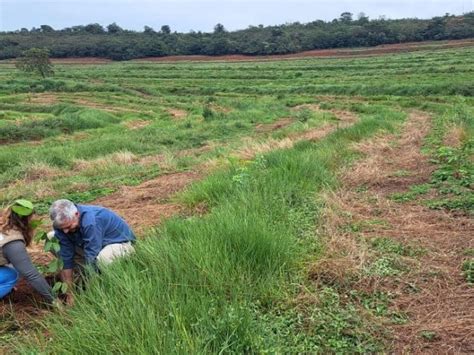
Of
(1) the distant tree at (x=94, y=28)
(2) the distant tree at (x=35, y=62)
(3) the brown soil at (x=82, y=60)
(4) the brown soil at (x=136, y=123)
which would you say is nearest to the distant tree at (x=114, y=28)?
(1) the distant tree at (x=94, y=28)

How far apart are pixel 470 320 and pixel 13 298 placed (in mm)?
4051

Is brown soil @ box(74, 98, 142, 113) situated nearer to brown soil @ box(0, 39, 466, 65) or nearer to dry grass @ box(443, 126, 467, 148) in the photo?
dry grass @ box(443, 126, 467, 148)

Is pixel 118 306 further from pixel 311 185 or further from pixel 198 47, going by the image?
pixel 198 47

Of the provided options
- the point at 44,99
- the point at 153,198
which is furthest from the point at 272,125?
the point at 44,99

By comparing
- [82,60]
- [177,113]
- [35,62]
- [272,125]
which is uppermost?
[82,60]

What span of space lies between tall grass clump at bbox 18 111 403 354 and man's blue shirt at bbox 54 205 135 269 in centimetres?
45

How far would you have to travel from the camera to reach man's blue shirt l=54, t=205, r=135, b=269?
443 cm

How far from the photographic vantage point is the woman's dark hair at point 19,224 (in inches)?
171

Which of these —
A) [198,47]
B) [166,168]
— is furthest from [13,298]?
[198,47]

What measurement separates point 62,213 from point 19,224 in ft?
1.51

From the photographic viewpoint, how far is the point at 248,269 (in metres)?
3.92

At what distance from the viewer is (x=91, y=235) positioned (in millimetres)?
4441

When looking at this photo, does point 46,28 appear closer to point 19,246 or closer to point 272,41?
point 272,41

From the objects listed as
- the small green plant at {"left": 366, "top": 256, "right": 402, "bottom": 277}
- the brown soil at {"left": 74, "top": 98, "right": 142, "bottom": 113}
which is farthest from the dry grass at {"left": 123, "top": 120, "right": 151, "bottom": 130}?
the small green plant at {"left": 366, "top": 256, "right": 402, "bottom": 277}
